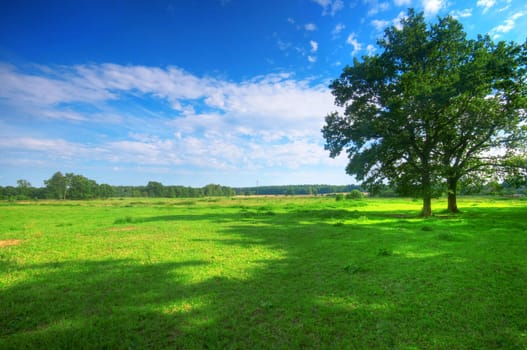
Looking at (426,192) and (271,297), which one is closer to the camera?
(271,297)

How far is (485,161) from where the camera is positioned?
24.2 m

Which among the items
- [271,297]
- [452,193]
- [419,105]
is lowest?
[271,297]

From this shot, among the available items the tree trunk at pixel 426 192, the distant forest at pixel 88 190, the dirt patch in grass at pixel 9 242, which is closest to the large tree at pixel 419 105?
the tree trunk at pixel 426 192

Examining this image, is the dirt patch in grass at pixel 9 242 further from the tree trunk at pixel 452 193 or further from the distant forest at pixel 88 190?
the distant forest at pixel 88 190

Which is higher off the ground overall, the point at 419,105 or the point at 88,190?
the point at 419,105

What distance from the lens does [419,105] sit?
21.0 metres

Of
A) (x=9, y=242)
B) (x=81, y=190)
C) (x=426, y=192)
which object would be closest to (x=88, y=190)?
(x=81, y=190)

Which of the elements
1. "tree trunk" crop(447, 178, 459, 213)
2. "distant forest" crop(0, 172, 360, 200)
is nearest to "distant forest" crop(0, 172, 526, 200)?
"distant forest" crop(0, 172, 360, 200)

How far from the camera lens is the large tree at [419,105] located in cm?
2117

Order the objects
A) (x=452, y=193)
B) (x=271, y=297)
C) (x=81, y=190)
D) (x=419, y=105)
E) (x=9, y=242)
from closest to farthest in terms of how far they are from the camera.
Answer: (x=271, y=297)
(x=9, y=242)
(x=419, y=105)
(x=452, y=193)
(x=81, y=190)

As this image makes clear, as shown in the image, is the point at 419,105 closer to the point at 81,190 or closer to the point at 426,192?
the point at 426,192

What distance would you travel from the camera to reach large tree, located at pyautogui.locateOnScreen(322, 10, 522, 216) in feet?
69.5

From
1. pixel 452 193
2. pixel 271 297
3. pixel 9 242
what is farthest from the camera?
pixel 452 193

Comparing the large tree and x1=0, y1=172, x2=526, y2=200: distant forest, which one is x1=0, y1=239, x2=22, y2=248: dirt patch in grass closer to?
the large tree
